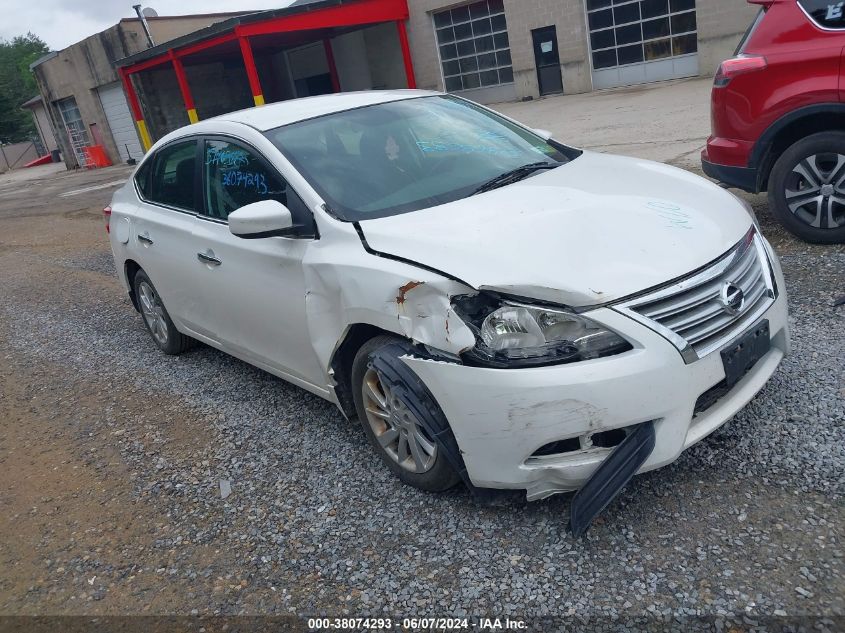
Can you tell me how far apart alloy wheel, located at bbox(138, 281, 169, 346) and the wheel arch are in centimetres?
454

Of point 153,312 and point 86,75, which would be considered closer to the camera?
point 153,312

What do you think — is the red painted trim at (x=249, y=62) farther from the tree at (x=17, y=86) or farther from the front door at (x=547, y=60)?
the tree at (x=17, y=86)

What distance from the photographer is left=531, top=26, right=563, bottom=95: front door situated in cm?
2148

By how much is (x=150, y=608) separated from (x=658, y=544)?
1993 millimetres

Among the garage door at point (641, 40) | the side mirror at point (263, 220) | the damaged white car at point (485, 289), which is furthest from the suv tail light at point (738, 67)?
the garage door at point (641, 40)

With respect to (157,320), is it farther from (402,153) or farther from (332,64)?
(332,64)

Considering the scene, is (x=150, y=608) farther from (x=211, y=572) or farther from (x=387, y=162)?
(x=387, y=162)

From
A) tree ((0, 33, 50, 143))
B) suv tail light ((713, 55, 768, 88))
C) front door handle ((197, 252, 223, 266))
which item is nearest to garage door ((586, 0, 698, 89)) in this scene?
suv tail light ((713, 55, 768, 88))

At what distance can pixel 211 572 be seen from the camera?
10.1 feet

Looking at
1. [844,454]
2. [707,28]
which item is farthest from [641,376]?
[707,28]

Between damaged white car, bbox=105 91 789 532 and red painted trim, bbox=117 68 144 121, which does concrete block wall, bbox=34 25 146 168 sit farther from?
damaged white car, bbox=105 91 789 532

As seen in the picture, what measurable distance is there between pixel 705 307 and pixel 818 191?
3.19 meters

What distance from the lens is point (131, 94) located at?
2628 centimetres

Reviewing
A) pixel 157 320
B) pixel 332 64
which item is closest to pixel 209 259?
pixel 157 320
